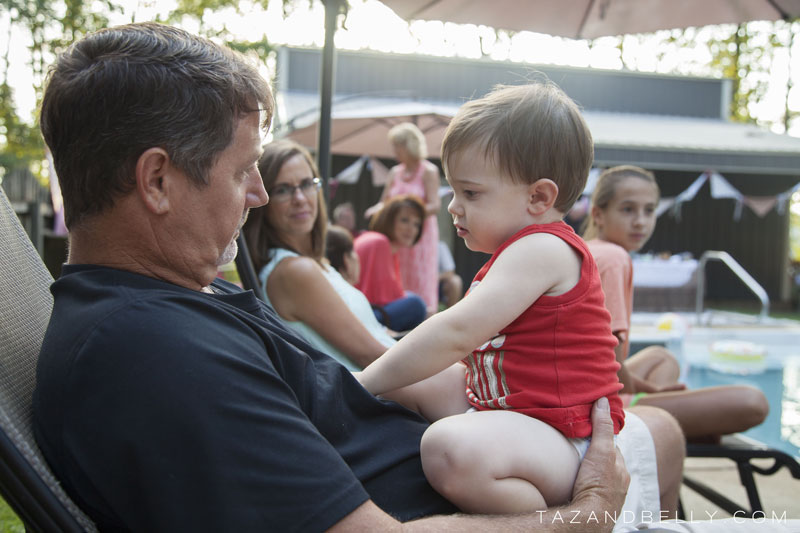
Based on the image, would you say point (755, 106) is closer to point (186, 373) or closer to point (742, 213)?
point (742, 213)

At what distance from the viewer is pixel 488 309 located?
1.32m

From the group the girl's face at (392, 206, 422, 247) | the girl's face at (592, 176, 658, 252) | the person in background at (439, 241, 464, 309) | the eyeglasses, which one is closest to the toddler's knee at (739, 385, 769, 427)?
the girl's face at (592, 176, 658, 252)

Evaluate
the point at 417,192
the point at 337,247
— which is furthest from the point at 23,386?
the point at 417,192

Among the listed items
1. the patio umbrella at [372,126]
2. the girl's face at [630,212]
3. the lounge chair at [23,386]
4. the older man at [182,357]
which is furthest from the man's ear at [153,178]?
the patio umbrella at [372,126]

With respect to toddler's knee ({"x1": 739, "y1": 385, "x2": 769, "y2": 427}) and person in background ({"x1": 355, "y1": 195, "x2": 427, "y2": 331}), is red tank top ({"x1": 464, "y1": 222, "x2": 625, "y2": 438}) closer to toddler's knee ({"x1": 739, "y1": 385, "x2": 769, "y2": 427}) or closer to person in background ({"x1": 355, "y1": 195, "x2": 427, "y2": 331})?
toddler's knee ({"x1": 739, "y1": 385, "x2": 769, "y2": 427})

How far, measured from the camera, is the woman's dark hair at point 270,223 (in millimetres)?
2498

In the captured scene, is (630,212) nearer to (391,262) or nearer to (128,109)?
(391,262)

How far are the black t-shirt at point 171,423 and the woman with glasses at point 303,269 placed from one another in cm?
106

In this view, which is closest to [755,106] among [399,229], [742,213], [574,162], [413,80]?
[742,213]

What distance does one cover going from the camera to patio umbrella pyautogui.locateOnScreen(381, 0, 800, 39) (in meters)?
4.22

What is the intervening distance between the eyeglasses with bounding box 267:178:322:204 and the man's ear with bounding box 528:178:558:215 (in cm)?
136

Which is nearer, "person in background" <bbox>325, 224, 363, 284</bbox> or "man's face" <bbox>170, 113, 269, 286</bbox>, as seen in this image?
"man's face" <bbox>170, 113, 269, 286</bbox>

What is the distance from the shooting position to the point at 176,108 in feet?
3.45

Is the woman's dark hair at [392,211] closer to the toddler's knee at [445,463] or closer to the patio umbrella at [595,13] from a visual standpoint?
the patio umbrella at [595,13]
